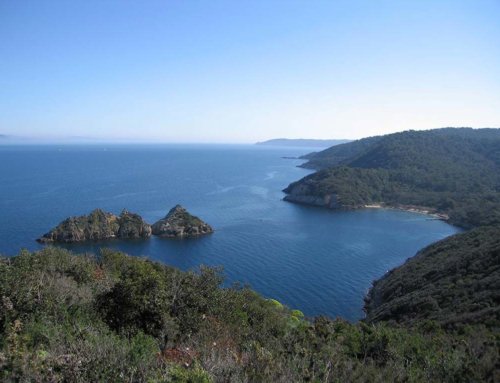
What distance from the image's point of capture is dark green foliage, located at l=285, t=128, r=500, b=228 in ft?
311

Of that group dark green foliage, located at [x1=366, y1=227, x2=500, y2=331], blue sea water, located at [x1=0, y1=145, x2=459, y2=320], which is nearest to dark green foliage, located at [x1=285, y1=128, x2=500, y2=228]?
Result: blue sea water, located at [x1=0, y1=145, x2=459, y2=320]

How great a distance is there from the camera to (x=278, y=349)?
11758mm

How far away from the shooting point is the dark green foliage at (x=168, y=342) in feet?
25.3

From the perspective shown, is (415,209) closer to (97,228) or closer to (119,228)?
(119,228)

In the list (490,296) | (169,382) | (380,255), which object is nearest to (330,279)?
(380,255)

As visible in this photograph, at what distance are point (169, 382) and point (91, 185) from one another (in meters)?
107

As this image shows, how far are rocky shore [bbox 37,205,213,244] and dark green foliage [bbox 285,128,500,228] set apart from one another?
42.7 metres

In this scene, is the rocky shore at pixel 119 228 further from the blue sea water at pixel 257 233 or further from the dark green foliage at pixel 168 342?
the dark green foliage at pixel 168 342

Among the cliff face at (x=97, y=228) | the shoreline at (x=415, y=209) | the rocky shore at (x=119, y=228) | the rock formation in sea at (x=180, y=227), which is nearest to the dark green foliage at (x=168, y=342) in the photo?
the cliff face at (x=97, y=228)

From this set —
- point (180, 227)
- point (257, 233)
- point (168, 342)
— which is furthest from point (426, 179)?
point (168, 342)

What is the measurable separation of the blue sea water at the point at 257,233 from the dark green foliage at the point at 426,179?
314 inches

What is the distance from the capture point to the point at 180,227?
66750 mm

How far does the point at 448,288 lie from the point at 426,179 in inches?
3612

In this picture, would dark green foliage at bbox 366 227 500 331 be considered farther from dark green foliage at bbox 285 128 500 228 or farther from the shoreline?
the shoreline
